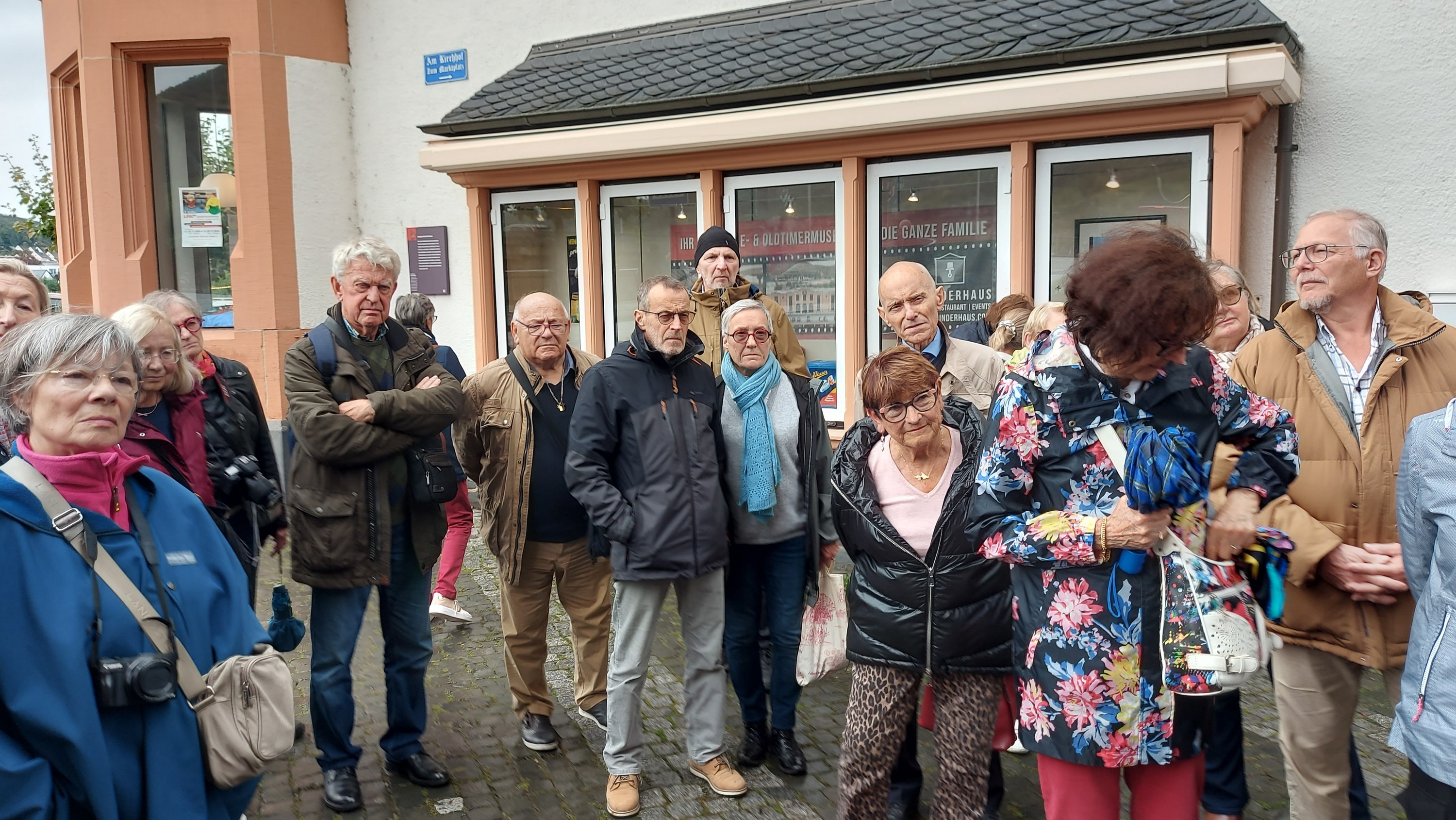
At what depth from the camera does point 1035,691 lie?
2.40 metres

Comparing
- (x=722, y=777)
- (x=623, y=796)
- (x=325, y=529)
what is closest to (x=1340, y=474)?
(x=722, y=777)

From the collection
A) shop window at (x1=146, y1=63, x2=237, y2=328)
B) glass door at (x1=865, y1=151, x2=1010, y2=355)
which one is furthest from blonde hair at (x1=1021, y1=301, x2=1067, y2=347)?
shop window at (x1=146, y1=63, x2=237, y2=328)

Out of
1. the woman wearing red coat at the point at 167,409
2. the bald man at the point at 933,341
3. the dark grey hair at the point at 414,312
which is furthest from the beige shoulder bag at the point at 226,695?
the dark grey hair at the point at 414,312

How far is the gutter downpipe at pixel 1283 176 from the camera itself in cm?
667

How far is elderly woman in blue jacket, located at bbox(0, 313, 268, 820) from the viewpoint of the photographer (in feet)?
6.25

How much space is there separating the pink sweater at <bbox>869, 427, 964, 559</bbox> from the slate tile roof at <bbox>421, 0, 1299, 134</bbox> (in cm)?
417

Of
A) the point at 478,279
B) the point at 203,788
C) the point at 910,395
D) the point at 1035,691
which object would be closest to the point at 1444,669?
A: the point at 1035,691

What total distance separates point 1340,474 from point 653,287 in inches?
93.5

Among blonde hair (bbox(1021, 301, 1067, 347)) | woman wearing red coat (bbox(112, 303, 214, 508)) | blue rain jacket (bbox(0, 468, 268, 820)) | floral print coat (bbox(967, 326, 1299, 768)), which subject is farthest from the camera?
blonde hair (bbox(1021, 301, 1067, 347))

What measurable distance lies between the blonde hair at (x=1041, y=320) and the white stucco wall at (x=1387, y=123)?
121 inches

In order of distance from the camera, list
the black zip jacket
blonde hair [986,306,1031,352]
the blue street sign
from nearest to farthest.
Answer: the black zip jacket → blonde hair [986,306,1031,352] → the blue street sign

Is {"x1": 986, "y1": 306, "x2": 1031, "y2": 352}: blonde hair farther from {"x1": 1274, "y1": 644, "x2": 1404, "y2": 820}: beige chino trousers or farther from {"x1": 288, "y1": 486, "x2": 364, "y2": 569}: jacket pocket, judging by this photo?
{"x1": 288, "y1": 486, "x2": 364, "y2": 569}: jacket pocket

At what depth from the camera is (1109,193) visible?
6855mm

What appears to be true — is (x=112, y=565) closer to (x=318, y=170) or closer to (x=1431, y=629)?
(x=1431, y=629)
